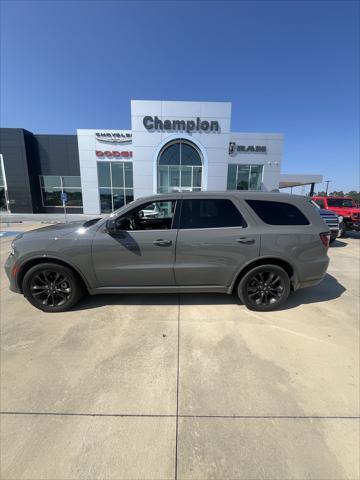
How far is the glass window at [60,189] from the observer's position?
22.7 meters

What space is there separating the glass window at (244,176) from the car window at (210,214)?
58.4ft

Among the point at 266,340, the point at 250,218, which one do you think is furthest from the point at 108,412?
the point at 250,218

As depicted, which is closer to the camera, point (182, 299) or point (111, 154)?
point (182, 299)

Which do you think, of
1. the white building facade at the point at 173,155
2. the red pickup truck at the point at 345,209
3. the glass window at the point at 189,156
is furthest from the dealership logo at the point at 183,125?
the red pickup truck at the point at 345,209

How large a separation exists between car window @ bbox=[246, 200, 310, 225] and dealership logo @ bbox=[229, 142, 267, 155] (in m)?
18.4

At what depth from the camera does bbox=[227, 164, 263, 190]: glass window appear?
19.9 m

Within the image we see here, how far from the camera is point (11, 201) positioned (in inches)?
877

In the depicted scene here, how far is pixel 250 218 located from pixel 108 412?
112 inches

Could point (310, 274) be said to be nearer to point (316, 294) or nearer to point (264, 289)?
point (264, 289)

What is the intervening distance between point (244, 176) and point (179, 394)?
67.7 ft

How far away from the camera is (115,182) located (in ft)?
68.8

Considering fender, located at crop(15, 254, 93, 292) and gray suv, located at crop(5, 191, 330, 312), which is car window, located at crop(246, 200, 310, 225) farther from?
fender, located at crop(15, 254, 93, 292)

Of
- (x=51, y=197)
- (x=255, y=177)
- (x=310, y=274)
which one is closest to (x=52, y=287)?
(x=310, y=274)

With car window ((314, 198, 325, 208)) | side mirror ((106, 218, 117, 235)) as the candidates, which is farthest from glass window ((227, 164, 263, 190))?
side mirror ((106, 218, 117, 235))
